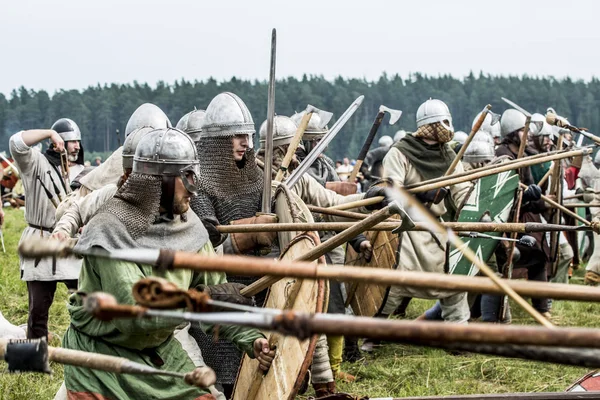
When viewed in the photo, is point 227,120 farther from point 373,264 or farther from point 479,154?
point 479,154

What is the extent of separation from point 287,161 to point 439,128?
1891 mm

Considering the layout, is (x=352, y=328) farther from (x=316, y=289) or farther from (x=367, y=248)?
(x=367, y=248)

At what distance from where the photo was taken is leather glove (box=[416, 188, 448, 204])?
7.37 m

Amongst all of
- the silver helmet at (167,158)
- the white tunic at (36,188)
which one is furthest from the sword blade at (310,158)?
the white tunic at (36,188)

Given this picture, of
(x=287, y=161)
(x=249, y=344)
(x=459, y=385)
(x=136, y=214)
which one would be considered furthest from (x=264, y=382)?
(x=459, y=385)

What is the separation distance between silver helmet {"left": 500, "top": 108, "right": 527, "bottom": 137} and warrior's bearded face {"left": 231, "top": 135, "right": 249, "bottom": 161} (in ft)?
15.6

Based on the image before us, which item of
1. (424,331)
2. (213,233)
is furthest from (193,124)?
(424,331)

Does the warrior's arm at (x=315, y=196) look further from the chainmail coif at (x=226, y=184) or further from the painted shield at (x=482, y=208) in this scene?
the painted shield at (x=482, y=208)

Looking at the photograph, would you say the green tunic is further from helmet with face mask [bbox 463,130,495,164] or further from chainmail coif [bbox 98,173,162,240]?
helmet with face mask [bbox 463,130,495,164]

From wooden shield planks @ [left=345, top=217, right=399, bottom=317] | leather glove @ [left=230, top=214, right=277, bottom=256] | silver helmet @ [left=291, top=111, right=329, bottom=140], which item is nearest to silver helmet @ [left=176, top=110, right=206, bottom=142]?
silver helmet @ [left=291, top=111, right=329, bottom=140]

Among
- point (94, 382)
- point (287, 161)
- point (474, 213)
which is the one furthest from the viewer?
point (474, 213)

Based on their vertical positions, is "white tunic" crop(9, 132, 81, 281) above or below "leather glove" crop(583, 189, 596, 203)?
above

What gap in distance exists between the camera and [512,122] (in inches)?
392

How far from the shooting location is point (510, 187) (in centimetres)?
769
